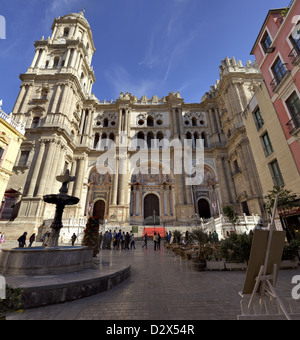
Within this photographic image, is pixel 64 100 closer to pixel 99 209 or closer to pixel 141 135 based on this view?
pixel 141 135

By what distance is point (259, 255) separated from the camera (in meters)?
2.18

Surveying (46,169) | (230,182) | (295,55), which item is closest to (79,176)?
(46,169)

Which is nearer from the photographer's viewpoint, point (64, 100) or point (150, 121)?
point (64, 100)

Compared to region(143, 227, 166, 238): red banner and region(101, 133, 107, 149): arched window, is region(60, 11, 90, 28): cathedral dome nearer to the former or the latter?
region(101, 133, 107, 149): arched window

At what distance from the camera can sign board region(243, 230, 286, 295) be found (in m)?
2.13

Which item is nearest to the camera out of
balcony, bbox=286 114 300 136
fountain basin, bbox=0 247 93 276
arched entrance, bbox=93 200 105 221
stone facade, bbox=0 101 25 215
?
fountain basin, bbox=0 247 93 276

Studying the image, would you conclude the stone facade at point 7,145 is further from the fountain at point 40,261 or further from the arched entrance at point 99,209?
the fountain at point 40,261

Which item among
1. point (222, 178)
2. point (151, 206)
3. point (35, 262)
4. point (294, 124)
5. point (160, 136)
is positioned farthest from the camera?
point (160, 136)

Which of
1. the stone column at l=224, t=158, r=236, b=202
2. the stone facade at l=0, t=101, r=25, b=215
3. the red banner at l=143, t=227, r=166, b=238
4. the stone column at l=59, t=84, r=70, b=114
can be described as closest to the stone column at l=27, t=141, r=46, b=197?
the stone facade at l=0, t=101, r=25, b=215

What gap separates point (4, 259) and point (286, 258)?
996 centimetres

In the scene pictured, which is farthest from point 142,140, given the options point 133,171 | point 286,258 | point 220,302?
point 220,302

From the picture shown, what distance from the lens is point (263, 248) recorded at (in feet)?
7.18

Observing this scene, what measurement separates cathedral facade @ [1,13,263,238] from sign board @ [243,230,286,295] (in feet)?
56.6

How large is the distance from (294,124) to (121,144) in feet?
67.0
